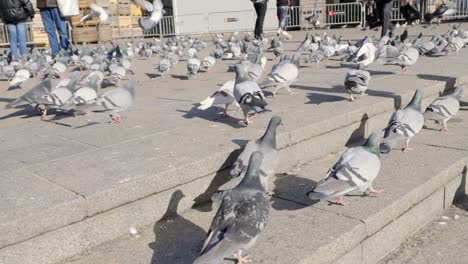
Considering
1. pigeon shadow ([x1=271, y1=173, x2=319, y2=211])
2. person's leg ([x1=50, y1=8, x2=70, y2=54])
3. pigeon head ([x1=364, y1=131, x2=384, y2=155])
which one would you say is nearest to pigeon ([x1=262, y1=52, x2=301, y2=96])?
pigeon shadow ([x1=271, y1=173, x2=319, y2=211])

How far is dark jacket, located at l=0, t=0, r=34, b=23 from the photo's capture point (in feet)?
36.5

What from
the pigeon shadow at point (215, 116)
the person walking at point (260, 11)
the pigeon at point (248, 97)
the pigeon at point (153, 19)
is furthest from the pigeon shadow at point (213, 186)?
the person walking at point (260, 11)

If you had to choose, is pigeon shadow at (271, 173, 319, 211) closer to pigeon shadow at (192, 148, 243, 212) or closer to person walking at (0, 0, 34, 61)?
pigeon shadow at (192, 148, 243, 212)

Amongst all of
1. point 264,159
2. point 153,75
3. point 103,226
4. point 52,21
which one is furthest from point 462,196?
point 52,21

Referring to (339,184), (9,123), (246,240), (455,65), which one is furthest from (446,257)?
(455,65)

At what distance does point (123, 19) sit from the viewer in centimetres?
2312

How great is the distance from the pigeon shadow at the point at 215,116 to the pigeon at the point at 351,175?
4.65 feet

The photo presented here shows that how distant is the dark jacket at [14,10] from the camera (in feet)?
36.5

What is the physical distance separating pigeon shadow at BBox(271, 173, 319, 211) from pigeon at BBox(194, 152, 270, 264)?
0.69 m

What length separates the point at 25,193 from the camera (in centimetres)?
285

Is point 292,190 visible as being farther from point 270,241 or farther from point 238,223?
point 238,223

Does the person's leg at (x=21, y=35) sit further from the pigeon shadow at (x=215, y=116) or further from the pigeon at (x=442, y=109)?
the pigeon at (x=442, y=109)

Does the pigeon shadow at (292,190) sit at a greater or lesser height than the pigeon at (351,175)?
lesser

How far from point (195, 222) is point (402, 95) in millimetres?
3356
